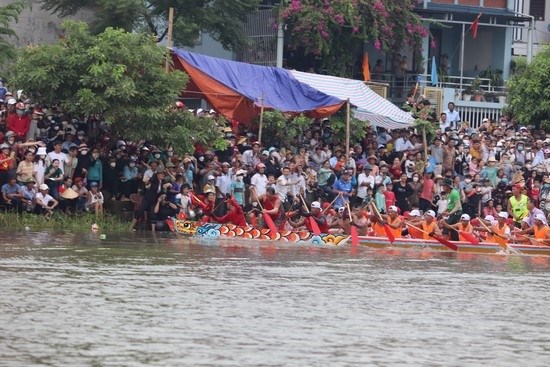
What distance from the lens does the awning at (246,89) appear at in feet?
94.5

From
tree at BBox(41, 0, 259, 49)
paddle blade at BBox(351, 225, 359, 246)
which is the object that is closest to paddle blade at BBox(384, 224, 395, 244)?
paddle blade at BBox(351, 225, 359, 246)

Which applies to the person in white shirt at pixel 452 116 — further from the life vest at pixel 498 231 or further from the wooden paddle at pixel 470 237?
the wooden paddle at pixel 470 237

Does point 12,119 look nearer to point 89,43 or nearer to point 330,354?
point 89,43

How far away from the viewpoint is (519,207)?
29266 millimetres

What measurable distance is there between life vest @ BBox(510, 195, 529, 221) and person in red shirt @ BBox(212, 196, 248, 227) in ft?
20.9

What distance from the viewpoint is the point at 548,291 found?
19844mm

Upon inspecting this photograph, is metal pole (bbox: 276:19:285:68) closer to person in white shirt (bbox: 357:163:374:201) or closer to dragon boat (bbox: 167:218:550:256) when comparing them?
person in white shirt (bbox: 357:163:374:201)

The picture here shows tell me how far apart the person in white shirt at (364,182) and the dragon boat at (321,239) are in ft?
7.11

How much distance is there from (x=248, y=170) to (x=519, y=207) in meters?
6.09

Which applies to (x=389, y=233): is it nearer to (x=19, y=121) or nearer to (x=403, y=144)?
(x=403, y=144)

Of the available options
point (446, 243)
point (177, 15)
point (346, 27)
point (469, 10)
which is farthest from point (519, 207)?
point (469, 10)

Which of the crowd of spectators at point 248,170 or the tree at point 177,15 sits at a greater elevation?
the tree at point 177,15

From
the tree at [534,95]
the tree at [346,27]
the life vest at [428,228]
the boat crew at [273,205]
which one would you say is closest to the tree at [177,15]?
the tree at [346,27]

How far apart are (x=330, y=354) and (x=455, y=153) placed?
17982 mm
